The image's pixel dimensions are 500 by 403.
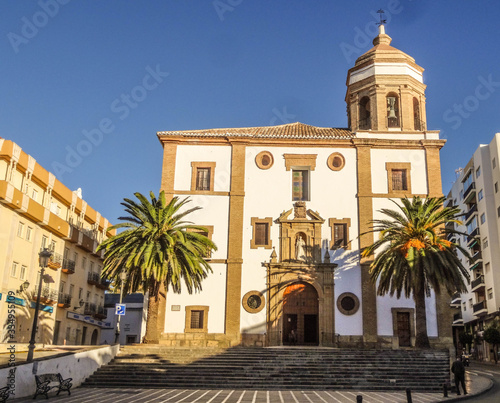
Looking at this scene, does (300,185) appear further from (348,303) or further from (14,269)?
(14,269)

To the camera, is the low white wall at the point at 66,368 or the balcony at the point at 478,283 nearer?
the low white wall at the point at 66,368

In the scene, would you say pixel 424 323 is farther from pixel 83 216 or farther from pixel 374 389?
pixel 83 216

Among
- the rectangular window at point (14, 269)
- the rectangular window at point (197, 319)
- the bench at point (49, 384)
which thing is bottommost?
the bench at point (49, 384)

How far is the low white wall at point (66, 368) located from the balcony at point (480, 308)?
37577mm

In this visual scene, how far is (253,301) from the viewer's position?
98.2 ft

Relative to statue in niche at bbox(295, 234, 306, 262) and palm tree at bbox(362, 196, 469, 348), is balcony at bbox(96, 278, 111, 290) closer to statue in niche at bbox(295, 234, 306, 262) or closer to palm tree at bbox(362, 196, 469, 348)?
statue in niche at bbox(295, 234, 306, 262)

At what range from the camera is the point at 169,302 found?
98.0 ft

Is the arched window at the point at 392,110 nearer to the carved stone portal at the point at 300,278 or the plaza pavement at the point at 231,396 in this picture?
the carved stone portal at the point at 300,278

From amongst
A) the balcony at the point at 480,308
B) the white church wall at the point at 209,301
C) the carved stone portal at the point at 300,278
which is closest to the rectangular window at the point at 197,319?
the white church wall at the point at 209,301

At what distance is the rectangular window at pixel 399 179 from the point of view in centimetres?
3206

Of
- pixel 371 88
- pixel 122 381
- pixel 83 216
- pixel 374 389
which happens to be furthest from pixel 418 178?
pixel 83 216

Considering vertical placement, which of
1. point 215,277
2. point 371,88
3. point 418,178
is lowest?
point 215,277

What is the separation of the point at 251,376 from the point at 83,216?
23.9m

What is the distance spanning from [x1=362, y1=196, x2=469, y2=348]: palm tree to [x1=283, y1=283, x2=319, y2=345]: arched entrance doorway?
4.07m
